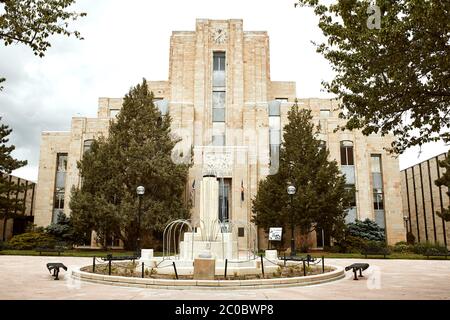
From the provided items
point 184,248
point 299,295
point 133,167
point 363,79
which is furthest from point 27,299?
point 133,167

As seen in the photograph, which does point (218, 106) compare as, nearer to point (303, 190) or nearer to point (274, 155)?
point (274, 155)

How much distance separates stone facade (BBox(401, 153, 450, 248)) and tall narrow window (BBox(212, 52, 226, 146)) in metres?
22.0

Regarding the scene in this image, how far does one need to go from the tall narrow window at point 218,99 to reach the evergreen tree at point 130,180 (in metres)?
7.91

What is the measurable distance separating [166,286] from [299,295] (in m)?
3.80

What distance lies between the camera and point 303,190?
3103cm

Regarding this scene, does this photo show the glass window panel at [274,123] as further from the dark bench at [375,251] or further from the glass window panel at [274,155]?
the dark bench at [375,251]

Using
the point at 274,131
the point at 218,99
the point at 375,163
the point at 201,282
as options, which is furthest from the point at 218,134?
the point at 201,282

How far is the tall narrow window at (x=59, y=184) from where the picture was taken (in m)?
39.6

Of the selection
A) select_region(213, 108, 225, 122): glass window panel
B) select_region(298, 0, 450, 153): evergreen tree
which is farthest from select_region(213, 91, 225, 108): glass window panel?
select_region(298, 0, 450, 153): evergreen tree

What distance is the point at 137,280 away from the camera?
11.7m

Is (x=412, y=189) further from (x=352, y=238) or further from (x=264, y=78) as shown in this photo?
(x=264, y=78)

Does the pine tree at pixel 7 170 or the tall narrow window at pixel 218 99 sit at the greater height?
the tall narrow window at pixel 218 99

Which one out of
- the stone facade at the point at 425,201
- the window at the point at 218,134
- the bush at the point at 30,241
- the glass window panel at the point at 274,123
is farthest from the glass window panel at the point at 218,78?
the stone facade at the point at 425,201

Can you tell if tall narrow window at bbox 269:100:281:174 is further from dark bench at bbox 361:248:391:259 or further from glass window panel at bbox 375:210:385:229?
dark bench at bbox 361:248:391:259
